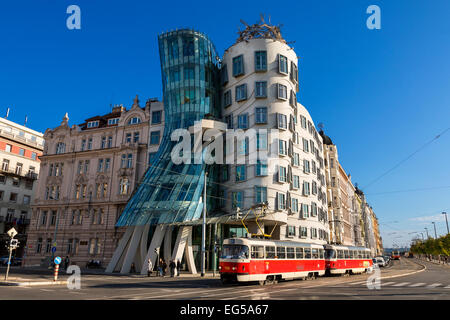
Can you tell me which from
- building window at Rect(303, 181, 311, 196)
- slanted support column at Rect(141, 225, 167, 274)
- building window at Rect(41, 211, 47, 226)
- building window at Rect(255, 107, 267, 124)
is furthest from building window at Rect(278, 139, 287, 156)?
building window at Rect(41, 211, 47, 226)

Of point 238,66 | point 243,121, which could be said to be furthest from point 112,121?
point 243,121

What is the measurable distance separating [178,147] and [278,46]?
19261 mm

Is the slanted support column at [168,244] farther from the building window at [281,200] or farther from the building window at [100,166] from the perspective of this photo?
the building window at [100,166]

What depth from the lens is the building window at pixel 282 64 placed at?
153 ft

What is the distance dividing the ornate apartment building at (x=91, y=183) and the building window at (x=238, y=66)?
1374 cm

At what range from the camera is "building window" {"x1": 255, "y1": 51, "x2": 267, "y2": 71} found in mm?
46375

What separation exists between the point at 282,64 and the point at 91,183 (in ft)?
114

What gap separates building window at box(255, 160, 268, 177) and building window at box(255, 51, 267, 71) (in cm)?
1263

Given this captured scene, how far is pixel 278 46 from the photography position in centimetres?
4762

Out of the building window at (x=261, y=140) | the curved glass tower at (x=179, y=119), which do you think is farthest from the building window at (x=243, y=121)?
the curved glass tower at (x=179, y=119)

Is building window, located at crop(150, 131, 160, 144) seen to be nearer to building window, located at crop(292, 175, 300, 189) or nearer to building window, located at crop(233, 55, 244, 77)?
building window, located at crop(233, 55, 244, 77)

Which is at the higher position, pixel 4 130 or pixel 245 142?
pixel 4 130

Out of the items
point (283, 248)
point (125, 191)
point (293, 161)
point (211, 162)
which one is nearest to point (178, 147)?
point (211, 162)

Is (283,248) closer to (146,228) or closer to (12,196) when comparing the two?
(146,228)
